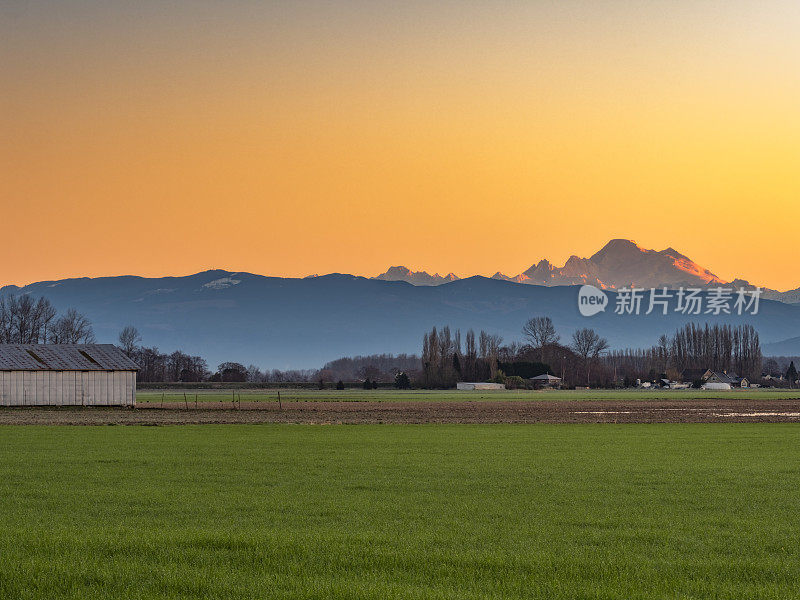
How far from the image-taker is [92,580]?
11578 mm

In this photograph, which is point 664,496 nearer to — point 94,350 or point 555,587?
point 555,587

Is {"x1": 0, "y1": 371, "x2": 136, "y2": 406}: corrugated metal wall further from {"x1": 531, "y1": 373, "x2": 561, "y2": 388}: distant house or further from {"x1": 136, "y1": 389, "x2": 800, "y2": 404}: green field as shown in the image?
{"x1": 531, "y1": 373, "x2": 561, "y2": 388}: distant house

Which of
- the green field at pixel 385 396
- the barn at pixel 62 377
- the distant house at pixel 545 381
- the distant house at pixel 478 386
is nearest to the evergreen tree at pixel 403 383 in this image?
the distant house at pixel 478 386

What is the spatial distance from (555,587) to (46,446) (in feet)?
94.5

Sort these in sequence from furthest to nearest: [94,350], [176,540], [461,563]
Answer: [94,350], [176,540], [461,563]

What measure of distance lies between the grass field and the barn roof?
50122mm

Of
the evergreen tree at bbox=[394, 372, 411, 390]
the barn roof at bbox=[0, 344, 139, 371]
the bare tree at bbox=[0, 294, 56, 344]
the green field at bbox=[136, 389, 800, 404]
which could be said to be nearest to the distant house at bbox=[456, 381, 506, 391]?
the evergreen tree at bbox=[394, 372, 411, 390]

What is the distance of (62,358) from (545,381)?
128 m

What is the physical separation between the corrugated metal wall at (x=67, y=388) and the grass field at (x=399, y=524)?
49.7 metres

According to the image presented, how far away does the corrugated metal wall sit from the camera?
253 ft

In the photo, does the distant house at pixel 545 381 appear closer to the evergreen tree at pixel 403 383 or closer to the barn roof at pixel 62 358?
the evergreen tree at pixel 403 383

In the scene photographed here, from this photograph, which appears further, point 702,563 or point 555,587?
point 702,563

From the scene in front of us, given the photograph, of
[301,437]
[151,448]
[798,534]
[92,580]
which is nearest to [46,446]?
[151,448]

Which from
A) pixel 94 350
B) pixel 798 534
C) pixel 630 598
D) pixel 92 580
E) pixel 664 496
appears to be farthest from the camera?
pixel 94 350
